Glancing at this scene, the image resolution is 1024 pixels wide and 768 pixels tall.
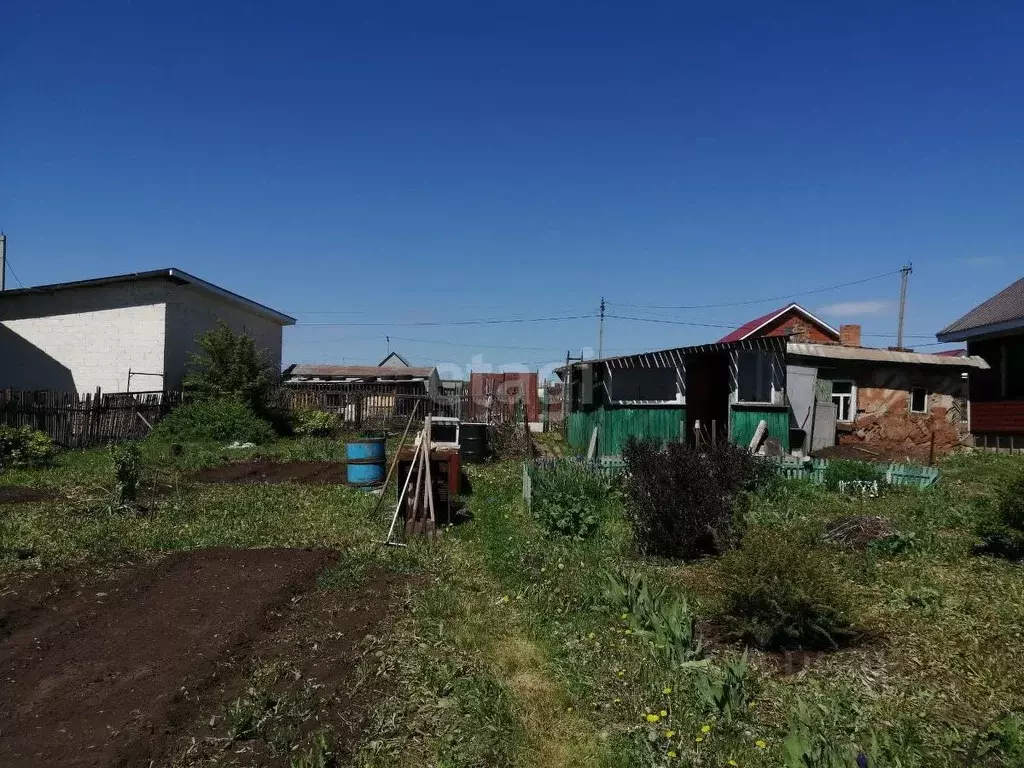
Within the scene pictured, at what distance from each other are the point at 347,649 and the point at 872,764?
3238mm

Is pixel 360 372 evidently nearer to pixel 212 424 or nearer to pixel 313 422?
pixel 313 422

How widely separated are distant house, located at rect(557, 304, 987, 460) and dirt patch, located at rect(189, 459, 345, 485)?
19.3 ft

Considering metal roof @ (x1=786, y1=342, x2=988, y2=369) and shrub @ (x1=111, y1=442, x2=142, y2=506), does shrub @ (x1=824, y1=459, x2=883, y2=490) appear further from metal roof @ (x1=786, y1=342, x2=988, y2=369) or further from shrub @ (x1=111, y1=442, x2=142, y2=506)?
shrub @ (x1=111, y1=442, x2=142, y2=506)

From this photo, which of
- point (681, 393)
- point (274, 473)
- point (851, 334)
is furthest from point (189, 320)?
point (851, 334)

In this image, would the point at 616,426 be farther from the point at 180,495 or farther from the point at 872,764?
the point at 872,764

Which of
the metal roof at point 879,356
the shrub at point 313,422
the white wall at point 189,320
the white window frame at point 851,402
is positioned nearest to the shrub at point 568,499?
the metal roof at point 879,356

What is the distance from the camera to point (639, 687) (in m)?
4.07

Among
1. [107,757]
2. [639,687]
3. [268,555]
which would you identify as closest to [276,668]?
[107,757]

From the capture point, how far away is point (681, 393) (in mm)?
15422

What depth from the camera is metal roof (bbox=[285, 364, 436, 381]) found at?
34719 millimetres

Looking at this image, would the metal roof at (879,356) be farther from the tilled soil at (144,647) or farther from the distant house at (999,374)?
the tilled soil at (144,647)

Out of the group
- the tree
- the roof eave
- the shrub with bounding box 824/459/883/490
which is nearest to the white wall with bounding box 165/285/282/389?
the tree

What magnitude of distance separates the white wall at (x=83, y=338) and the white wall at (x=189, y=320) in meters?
0.40

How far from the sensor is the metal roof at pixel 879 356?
16.1 m
